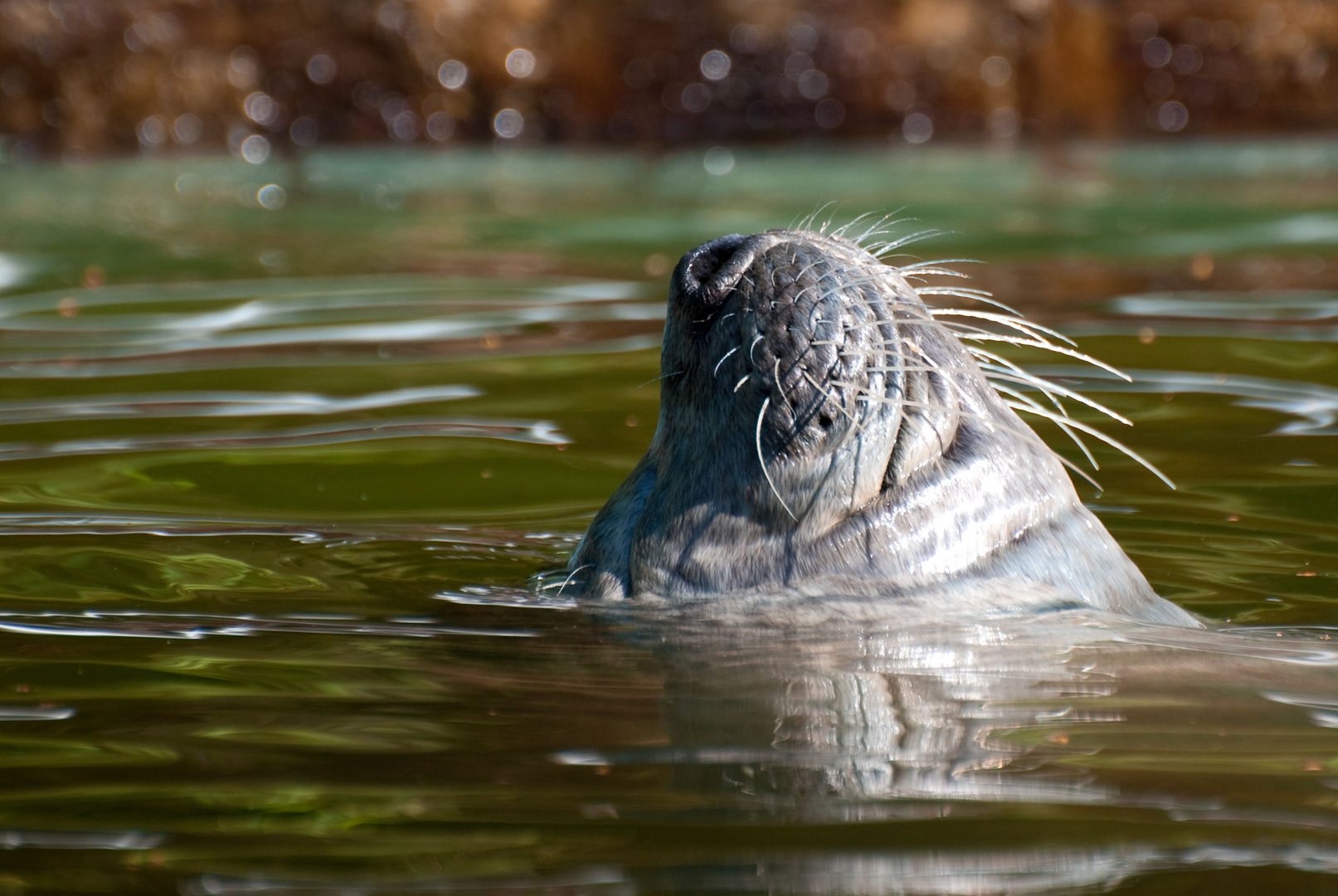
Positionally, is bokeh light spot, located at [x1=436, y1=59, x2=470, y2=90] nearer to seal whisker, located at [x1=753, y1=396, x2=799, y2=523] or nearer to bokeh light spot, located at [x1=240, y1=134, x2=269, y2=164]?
bokeh light spot, located at [x1=240, y1=134, x2=269, y2=164]

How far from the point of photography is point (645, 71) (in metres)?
14.0

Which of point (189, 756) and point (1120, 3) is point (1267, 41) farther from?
point (189, 756)

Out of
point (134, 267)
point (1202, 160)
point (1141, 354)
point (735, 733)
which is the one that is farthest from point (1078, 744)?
point (1202, 160)

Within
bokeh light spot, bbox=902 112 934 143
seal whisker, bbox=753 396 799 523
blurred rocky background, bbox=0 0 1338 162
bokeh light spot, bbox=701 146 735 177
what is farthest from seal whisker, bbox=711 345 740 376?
bokeh light spot, bbox=902 112 934 143

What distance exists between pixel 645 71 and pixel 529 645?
11309 millimetres

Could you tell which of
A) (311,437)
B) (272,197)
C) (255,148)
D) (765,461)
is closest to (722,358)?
(765,461)

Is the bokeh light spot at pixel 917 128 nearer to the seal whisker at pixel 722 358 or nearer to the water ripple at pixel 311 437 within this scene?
the water ripple at pixel 311 437

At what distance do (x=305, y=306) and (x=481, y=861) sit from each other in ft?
20.3

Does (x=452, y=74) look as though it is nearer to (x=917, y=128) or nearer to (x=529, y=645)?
(x=917, y=128)

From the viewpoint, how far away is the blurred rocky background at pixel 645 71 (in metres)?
13.4

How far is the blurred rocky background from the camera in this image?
1341cm

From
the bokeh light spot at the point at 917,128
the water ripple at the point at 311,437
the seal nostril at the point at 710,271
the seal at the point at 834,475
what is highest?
the bokeh light spot at the point at 917,128

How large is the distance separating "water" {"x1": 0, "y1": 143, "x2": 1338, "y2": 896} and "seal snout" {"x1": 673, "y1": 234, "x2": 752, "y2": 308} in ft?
2.18

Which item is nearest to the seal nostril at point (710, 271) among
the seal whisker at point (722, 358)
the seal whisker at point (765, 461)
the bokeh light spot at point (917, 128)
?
the seal whisker at point (722, 358)
